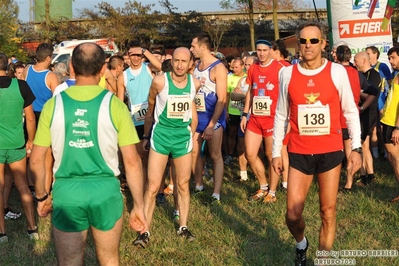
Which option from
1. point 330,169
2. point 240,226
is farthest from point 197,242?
point 330,169

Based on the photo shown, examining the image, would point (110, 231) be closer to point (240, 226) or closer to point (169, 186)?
point (240, 226)

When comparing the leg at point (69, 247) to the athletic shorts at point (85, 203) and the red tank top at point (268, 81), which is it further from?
the red tank top at point (268, 81)

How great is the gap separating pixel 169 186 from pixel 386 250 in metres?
3.71

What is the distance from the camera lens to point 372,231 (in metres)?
6.12

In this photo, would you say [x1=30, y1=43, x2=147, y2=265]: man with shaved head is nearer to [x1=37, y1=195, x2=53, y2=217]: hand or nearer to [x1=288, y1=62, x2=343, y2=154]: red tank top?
[x1=37, y1=195, x2=53, y2=217]: hand

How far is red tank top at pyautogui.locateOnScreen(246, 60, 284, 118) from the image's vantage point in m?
7.52

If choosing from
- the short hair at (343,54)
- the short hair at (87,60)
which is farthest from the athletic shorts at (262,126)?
the short hair at (87,60)

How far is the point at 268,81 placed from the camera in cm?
752

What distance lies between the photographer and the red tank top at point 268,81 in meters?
7.52

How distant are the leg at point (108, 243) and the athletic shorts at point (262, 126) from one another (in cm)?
416

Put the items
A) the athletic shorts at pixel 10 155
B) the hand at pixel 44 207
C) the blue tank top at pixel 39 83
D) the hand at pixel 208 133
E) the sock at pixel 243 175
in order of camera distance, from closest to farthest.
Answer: the hand at pixel 44 207 < the athletic shorts at pixel 10 155 < the hand at pixel 208 133 < the blue tank top at pixel 39 83 < the sock at pixel 243 175

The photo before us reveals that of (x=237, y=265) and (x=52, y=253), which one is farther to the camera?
(x=52, y=253)

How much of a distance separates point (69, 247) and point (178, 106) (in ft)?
8.79

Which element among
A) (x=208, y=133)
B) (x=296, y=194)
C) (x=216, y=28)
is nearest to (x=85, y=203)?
(x=296, y=194)
